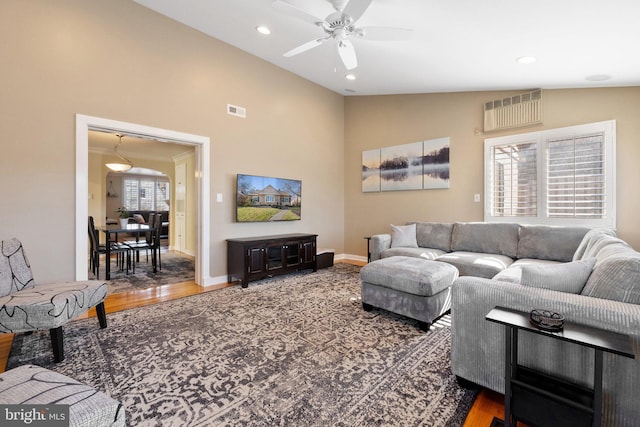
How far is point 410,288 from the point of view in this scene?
2674mm

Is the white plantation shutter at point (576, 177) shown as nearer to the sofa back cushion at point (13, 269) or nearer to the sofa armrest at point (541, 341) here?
the sofa armrest at point (541, 341)

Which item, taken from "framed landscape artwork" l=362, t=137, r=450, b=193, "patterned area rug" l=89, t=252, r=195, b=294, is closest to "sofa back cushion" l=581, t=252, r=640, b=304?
"framed landscape artwork" l=362, t=137, r=450, b=193

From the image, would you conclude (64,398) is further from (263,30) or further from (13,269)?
(263,30)

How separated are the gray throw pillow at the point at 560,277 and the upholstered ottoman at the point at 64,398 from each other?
212cm

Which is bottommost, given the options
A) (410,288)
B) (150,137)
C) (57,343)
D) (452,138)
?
(57,343)

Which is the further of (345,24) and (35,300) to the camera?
(345,24)

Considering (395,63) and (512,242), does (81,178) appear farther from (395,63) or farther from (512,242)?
(512,242)

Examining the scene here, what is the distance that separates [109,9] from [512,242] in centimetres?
574

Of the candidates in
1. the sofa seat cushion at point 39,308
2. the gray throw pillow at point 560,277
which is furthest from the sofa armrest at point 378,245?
the sofa seat cushion at point 39,308

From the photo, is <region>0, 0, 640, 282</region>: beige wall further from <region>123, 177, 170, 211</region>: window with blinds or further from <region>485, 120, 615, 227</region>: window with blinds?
<region>123, 177, 170, 211</region>: window with blinds

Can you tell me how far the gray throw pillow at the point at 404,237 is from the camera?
452cm

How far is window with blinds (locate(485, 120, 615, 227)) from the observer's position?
353 cm

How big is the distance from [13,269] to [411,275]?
11.3ft

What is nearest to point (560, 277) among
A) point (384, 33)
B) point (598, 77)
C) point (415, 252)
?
point (415, 252)
